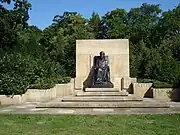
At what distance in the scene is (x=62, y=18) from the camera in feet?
201

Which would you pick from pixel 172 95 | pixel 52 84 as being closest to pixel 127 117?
pixel 172 95

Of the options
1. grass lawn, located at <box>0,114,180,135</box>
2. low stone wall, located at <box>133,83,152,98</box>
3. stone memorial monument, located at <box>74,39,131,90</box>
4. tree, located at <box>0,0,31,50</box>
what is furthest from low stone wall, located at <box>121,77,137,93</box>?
tree, located at <box>0,0,31,50</box>

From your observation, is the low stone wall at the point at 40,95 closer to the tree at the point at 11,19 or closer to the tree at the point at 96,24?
the tree at the point at 11,19

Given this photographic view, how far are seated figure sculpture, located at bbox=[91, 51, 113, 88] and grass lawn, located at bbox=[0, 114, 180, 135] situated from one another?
7.22m

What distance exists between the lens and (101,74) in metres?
17.9

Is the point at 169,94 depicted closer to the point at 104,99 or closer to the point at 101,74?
the point at 101,74

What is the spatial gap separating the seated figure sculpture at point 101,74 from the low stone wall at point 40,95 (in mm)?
2186

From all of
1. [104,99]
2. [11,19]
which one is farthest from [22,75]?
[11,19]

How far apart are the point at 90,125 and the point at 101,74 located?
9.12 meters

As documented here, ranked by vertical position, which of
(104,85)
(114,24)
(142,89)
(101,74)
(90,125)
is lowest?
(90,125)

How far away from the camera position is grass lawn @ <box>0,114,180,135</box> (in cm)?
796

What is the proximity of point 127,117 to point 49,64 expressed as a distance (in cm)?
1140

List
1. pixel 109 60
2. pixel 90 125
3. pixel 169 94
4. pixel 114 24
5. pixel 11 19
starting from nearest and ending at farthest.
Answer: pixel 90 125 → pixel 169 94 → pixel 109 60 → pixel 11 19 → pixel 114 24

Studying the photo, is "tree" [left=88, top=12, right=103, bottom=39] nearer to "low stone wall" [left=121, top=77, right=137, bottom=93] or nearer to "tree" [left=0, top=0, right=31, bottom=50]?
"tree" [left=0, top=0, right=31, bottom=50]
